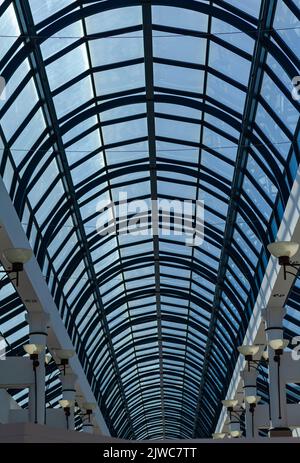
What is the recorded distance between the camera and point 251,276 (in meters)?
28.5

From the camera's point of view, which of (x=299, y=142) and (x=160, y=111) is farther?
(x=160, y=111)

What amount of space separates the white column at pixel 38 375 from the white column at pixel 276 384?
6.51m

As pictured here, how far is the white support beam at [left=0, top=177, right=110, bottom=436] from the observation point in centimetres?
2000

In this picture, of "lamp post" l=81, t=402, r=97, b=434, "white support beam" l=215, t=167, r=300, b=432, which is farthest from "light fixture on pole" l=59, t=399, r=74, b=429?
"white support beam" l=215, t=167, r=300, b=432

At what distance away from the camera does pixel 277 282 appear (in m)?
23.9

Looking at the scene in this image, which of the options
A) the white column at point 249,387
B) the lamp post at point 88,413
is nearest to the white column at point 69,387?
the lamp post at point 88,413

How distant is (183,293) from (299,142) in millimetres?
20205

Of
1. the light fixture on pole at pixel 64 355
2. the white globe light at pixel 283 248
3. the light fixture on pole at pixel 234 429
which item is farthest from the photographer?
the light fixture on pole at pixel 234 429

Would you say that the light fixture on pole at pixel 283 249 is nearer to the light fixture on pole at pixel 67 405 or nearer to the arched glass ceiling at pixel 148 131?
the arched glass ceiling at pixel 148 131

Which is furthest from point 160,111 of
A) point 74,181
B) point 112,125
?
point 74,181

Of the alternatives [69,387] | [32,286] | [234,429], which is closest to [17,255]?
[32,286]

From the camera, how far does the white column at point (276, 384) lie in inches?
966
